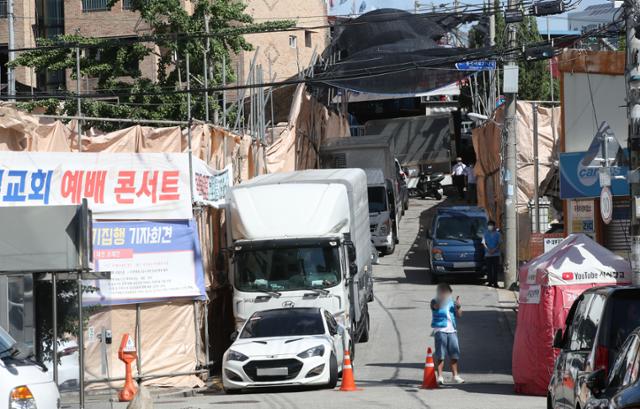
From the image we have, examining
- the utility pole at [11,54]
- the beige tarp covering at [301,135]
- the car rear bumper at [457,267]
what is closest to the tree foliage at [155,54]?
the utility pole at [11,54]

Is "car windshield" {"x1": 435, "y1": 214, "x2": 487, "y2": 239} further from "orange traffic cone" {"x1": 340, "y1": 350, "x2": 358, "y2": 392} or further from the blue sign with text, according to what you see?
"orange traffic cone" {"x1": 340, "y1": 350, "x2": 358, "y2": 392}

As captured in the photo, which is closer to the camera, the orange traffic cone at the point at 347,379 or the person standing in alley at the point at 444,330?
the orange traffic cone at the point at 347,379

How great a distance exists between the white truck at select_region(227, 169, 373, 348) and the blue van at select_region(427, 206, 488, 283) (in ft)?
31.5

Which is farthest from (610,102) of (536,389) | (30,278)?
(30,278)

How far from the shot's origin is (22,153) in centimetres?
2030

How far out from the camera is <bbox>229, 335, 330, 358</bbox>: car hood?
19.0 m

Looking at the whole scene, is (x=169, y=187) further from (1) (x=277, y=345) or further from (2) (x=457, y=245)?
(2) (x=457, y=245)

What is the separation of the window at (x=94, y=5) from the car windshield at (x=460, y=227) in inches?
824

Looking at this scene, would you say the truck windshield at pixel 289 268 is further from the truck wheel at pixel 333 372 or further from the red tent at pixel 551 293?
the red tent at pixel 551 293

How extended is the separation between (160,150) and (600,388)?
609 inches

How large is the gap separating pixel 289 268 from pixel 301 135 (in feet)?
61.9

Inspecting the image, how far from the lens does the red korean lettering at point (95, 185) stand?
2075 cm

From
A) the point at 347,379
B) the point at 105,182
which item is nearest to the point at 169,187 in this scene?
the point at 105,182

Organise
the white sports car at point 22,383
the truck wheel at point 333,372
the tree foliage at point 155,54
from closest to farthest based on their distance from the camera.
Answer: the white sports car at point 22,383, the truck wheel at point 333,372, the tree foliage at point 155,54
